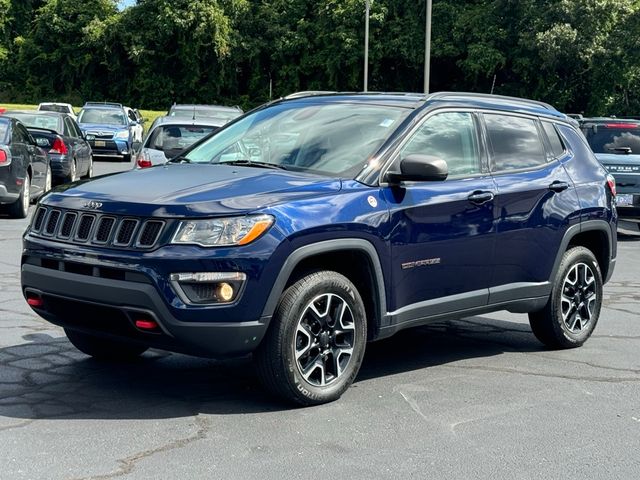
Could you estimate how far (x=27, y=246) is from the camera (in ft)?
19.4

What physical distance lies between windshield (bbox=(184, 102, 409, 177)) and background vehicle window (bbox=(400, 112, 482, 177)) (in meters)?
0.19

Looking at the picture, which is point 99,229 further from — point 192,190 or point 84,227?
point 192,190

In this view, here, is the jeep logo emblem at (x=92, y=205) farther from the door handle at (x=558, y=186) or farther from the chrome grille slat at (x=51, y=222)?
the door handle at (x=558, y=186)

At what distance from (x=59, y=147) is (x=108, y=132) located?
11.1m

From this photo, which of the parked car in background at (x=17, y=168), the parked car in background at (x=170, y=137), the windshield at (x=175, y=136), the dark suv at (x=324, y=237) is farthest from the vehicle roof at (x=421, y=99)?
the parked car in background at (x=17, y=168)

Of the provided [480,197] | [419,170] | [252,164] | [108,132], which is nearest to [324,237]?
[419,170]

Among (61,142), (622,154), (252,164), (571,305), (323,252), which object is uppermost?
(252,164)

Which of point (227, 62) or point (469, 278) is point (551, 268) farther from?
point (227, 62)

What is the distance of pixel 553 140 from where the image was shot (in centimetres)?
763

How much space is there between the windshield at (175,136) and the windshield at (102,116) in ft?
54.4

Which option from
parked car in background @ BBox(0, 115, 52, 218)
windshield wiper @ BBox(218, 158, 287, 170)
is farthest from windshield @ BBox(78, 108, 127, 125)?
windshield wiper @ BBox(218, 158, 287, 170)

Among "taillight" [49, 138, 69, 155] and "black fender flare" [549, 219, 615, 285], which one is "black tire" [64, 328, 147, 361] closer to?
"black fender flare" [549, 219, 615, 285]

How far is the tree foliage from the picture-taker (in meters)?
47.8

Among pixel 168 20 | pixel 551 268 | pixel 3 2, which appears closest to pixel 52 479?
pixel 551 268
